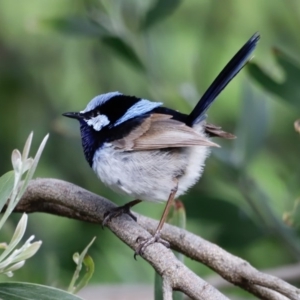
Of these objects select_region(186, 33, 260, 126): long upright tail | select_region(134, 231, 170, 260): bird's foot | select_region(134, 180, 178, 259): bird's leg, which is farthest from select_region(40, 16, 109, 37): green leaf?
select_region(134, 231, 170, 260): bird's foot

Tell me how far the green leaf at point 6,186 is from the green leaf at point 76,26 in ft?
6.06

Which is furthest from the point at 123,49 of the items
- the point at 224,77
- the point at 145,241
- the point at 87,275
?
the point at 87,275

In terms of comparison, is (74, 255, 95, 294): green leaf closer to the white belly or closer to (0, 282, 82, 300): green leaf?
(0, 282, 82, 300): green leaf

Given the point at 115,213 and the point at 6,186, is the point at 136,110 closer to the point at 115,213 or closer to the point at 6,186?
the point at 115,213

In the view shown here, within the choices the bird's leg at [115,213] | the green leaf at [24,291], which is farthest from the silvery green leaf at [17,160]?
the bird's leg at [115,213]

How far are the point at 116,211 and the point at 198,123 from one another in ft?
2.04

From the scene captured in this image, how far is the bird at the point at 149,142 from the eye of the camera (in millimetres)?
2871

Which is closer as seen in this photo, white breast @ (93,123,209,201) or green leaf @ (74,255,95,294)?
green leaf @ (74,255,95,294)

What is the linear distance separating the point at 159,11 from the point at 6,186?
1974mm

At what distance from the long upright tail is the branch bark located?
1.69 ft

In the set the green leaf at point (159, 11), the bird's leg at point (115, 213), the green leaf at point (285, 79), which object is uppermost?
the green leaf at point (159, 11)

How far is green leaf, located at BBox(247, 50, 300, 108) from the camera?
335 centimetres

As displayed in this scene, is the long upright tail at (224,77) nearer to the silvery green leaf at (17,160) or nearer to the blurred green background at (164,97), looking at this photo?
the blurred green background at (164,97)

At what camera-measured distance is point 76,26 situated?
3832mm
